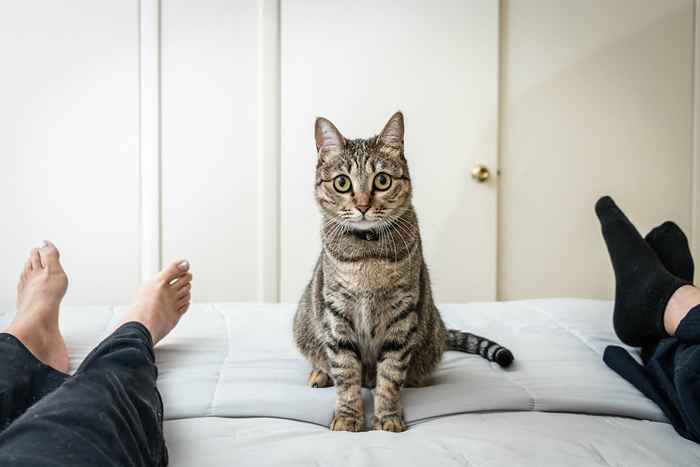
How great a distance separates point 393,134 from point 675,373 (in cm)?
65

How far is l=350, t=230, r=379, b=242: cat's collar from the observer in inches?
45.6

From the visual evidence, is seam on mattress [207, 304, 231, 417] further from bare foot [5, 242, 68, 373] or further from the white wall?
the white wall

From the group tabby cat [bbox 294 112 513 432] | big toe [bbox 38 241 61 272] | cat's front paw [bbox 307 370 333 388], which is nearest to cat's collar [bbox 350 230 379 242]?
tabby cat [bbox 294 112 513 432]

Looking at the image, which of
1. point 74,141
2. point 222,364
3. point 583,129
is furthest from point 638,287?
point 74,141

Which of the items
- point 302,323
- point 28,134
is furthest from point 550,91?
point 28,134

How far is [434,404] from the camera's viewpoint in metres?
1.09

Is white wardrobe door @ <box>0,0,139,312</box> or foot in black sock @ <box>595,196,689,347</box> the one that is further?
white wardrobe door @ <box>0,0,139,312</box>

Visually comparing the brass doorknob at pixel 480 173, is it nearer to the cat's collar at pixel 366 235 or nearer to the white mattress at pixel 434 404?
the white mattress at pixel 434 404

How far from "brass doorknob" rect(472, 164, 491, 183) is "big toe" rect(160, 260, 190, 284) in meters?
1.39

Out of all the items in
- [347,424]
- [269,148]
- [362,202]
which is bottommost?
[347,424]

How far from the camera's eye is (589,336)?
1439 mm

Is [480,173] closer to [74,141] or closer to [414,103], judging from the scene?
[414,103]

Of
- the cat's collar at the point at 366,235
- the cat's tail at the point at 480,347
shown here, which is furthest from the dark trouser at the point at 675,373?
the cat's collar at the point at 366,235

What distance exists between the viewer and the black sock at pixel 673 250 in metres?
1.45
